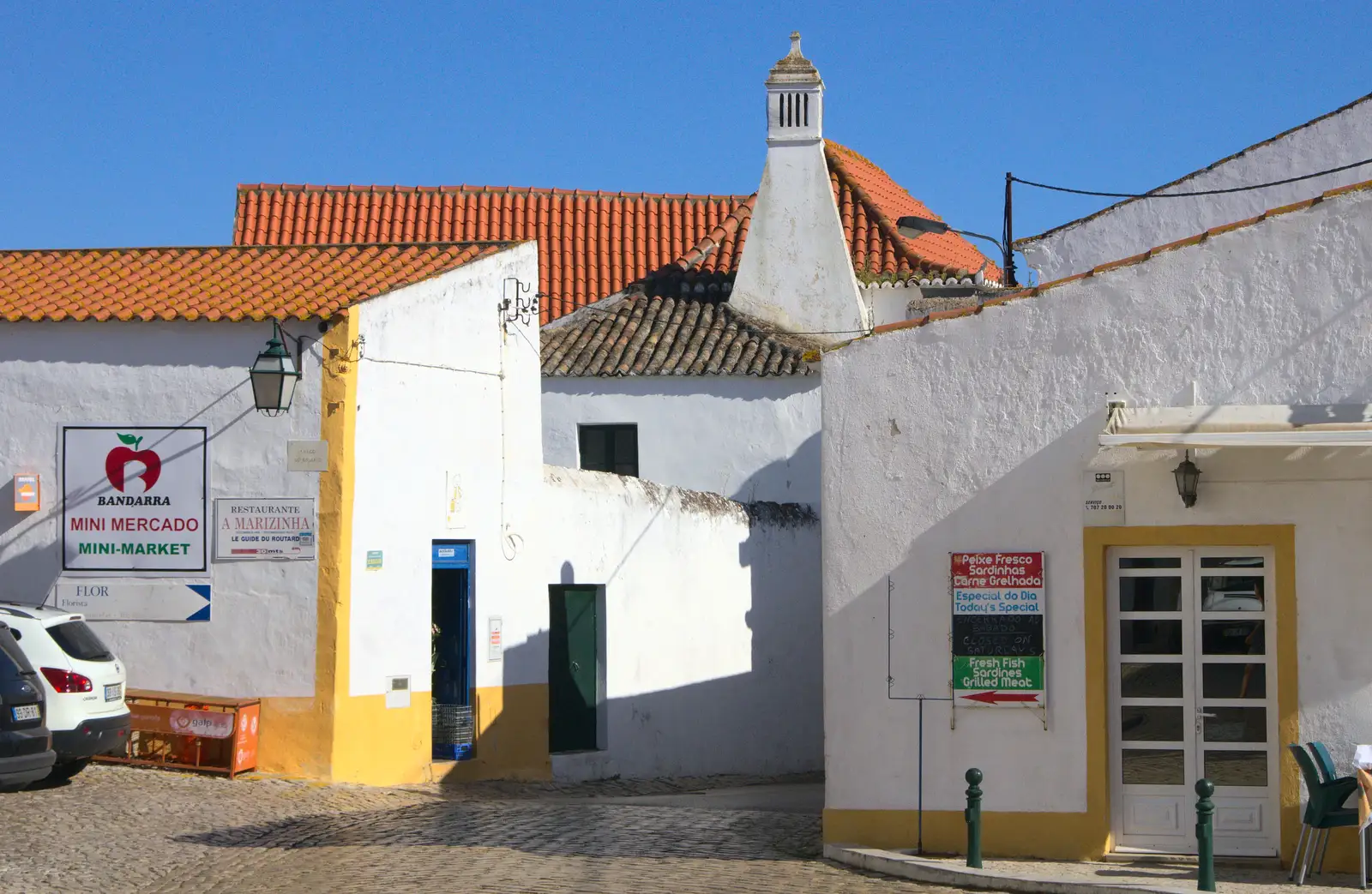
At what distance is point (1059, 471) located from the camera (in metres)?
12.7

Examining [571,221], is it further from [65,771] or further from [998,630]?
[998,630]

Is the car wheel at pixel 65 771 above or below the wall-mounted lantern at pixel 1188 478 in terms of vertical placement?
below

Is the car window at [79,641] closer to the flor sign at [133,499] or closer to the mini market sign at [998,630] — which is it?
the flor sign at [133,499]

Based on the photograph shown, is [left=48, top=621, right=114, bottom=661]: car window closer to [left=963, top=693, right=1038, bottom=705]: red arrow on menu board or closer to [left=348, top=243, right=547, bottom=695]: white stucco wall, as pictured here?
[left=348, top=243, right=547, bottom=695]: white stucco wall

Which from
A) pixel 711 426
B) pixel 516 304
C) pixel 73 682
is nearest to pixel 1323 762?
pixel 73 682

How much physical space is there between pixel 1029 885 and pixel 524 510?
9.38 m

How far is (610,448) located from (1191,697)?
15065 mm

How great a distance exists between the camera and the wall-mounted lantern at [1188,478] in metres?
12.2

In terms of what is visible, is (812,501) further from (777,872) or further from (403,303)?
(777,872)

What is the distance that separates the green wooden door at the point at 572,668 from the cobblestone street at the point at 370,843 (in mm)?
3444

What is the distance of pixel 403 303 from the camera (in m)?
17.5

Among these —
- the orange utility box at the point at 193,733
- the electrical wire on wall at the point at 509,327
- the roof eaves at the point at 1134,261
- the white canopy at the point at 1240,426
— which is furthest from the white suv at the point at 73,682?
the white canopy at the point at 1240,426

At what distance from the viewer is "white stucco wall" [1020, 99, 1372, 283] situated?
2012 cm

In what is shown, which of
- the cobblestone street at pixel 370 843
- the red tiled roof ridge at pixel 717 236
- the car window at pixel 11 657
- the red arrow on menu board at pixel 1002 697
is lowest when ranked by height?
the cobblestone street at pixel 370 843
